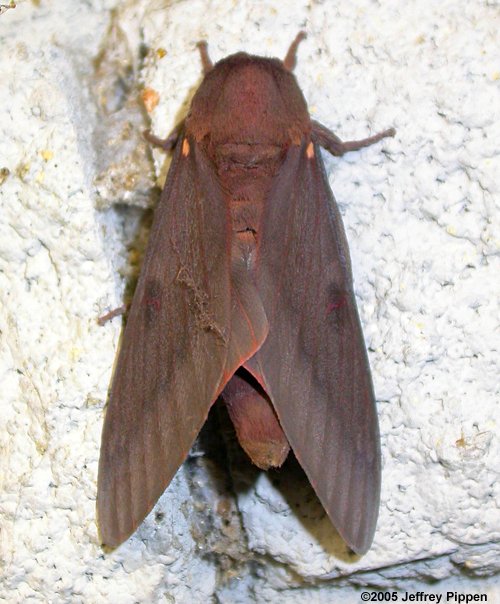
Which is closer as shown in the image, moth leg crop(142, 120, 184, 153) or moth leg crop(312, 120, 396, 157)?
moth leg crop(312, 120, 396, 157)

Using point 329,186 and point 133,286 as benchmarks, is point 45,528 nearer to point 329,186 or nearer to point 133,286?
point 133,286

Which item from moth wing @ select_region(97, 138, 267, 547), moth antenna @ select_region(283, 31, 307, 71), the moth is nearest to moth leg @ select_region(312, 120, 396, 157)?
the moth

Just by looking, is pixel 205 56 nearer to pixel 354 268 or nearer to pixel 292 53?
pixel 292 53

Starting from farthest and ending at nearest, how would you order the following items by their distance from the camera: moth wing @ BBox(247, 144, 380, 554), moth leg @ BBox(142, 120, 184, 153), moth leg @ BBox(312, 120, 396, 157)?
moth leg @ BBox(142, 120, 184, 153)
moth leg @ BBox(312, 120, 396, 157)
moth wing @ BBox(247, 144, 380, 554)

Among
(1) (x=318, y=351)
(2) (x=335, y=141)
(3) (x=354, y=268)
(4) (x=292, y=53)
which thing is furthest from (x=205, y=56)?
(1) (x=318, y=351)

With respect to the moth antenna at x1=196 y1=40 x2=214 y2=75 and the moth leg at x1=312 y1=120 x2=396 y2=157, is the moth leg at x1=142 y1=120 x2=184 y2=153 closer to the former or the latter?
the moth antenna at x1=196 y1=40 x2=214 y2=75
